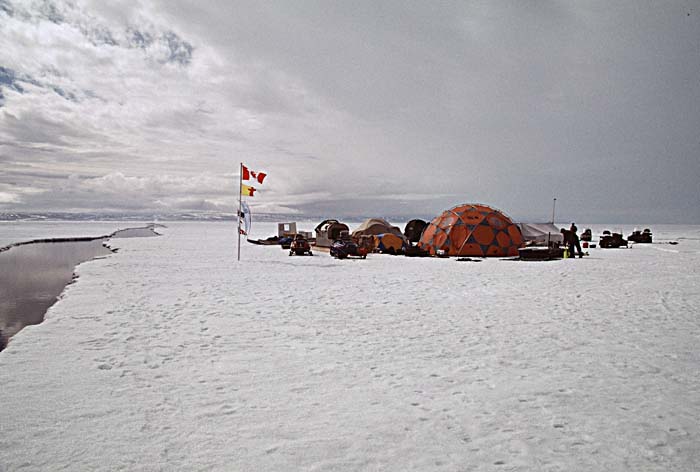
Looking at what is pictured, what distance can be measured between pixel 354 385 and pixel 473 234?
19.0 m

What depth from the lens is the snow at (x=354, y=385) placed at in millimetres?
3395

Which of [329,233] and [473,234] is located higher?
[473,234]

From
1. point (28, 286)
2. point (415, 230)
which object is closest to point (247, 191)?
point (28, 286)

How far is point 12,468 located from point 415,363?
411 cm

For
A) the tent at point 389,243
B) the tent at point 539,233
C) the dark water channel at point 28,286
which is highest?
the tent at point 539,233

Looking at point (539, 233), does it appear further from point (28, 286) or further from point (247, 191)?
point (28, 286)

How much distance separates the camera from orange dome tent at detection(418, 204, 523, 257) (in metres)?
22.5

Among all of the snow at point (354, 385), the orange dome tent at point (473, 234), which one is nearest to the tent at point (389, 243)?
the orange dome tent at point (473, 234)

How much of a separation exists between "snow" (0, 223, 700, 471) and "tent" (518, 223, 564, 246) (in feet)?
70.8

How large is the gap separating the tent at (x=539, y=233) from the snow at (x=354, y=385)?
21.6 meters

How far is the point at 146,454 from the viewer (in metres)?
3.32

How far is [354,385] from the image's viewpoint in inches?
189

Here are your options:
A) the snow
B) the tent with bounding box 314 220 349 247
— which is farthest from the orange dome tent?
the snow

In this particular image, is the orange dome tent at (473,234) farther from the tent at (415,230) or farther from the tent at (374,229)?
the tent at (415,230)
